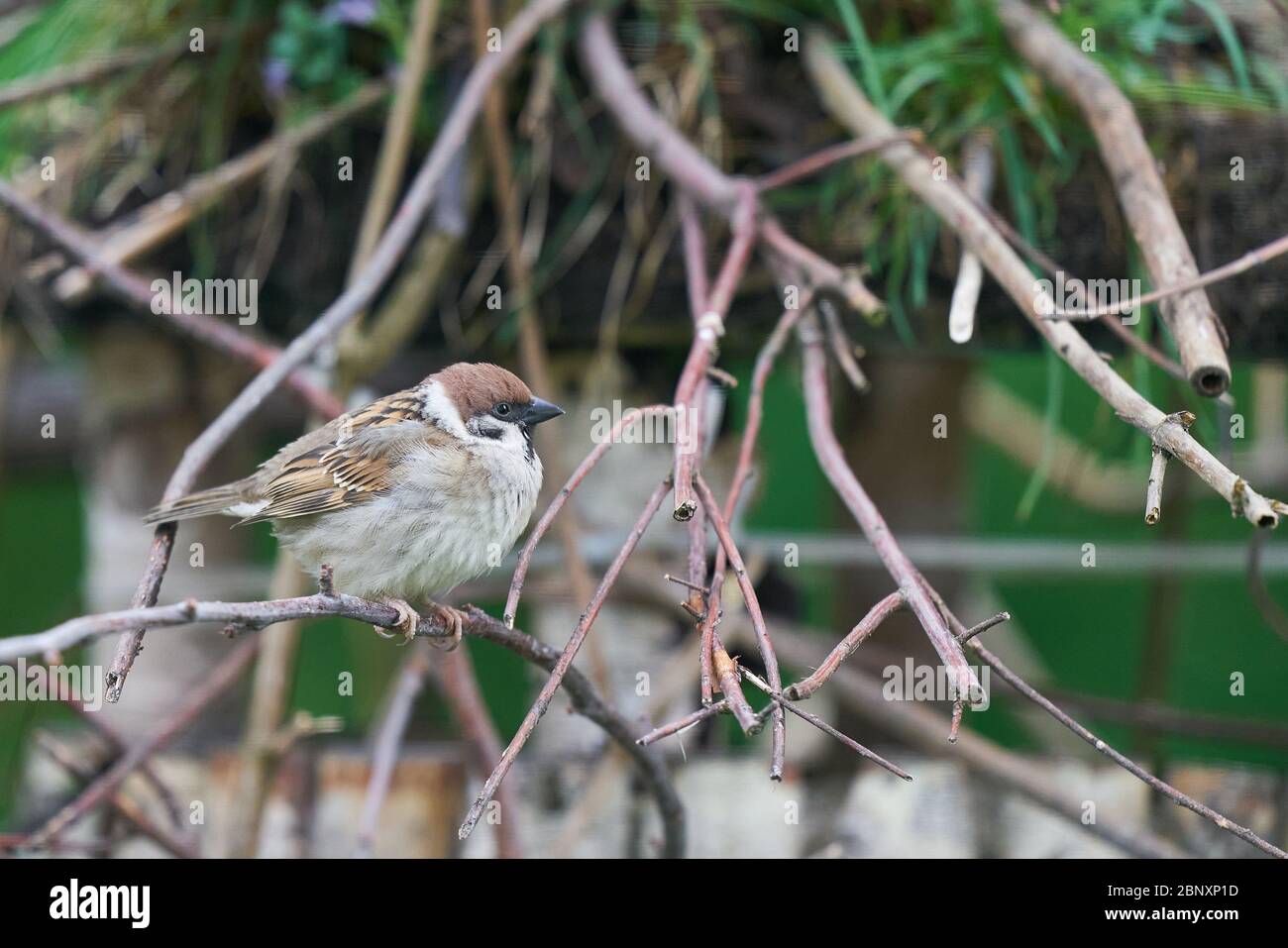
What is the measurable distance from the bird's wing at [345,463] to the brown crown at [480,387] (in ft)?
0.20

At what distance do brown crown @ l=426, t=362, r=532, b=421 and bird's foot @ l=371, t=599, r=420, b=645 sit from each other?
0.35 metres

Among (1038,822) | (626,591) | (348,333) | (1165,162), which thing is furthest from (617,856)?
(1165,162)

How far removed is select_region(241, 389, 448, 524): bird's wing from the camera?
206 cm

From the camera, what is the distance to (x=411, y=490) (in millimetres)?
2014

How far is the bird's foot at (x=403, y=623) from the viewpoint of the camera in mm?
1516

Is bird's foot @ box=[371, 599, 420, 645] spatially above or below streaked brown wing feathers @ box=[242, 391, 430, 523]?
below

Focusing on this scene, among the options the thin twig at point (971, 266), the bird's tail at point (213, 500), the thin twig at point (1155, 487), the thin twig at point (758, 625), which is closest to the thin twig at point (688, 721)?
the thin twig at point (758, 625)

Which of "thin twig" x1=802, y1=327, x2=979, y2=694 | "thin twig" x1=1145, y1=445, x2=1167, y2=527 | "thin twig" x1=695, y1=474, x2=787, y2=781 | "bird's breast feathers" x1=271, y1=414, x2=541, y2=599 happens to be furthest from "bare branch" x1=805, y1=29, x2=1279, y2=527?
"bird's breast feathers" x1=271, y1=414, x2=541, y2=599

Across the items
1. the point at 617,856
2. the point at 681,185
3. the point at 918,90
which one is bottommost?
the point at 617,856

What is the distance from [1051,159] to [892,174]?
0.89 ft

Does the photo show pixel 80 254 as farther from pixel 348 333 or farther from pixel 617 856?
pixel 617 856

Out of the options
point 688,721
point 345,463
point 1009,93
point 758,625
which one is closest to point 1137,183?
point 1009,93

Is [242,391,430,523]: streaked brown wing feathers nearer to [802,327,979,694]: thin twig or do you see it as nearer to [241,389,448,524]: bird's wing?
[241,389,448,524]: bird's wing

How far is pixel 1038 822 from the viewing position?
2402 mm
